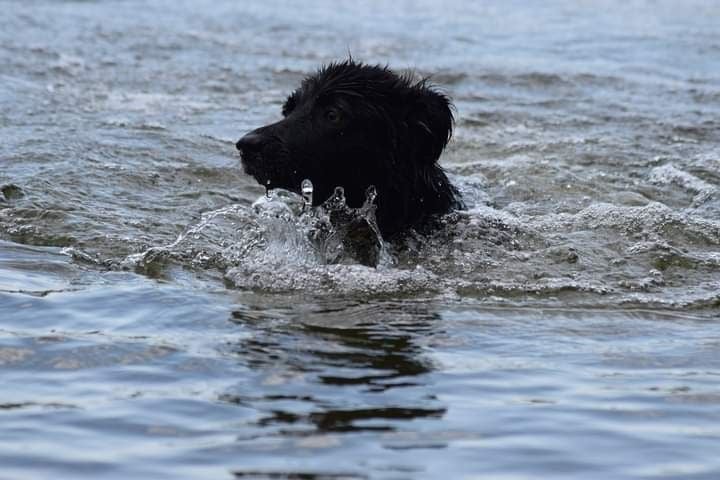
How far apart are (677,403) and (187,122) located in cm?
760

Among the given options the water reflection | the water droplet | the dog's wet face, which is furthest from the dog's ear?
the water reflection

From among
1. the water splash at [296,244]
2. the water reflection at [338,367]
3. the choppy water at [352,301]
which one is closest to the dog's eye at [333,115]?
the water splash at [296,244]

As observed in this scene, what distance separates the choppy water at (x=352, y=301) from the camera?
4.06m

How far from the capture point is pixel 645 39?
17641 mm

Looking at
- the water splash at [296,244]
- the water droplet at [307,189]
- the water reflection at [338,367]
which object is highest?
the water droplet at [307,189]

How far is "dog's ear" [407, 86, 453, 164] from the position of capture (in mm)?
6988

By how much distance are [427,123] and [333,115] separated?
1.94ft

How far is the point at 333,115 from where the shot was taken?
679 cm

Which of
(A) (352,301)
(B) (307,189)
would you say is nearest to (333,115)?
(B) (307,189)

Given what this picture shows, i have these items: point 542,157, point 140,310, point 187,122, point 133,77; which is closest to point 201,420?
point 140,310

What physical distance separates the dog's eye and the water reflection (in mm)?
1280

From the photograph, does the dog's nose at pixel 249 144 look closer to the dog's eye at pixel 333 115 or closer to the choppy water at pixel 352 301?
the dog's eye at pixel 333 115

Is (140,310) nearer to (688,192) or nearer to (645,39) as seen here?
(688,192)

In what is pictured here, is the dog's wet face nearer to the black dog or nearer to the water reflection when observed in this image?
the black dog
